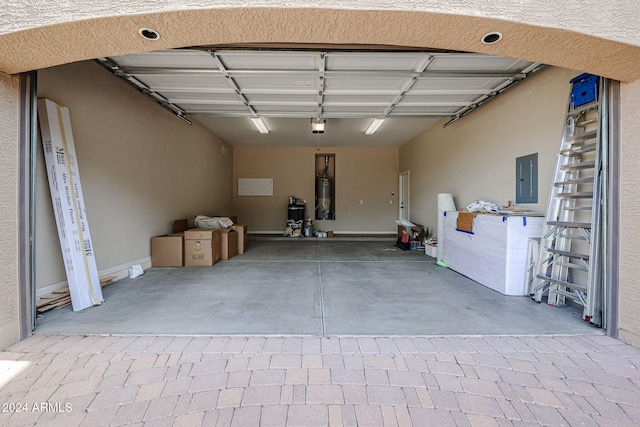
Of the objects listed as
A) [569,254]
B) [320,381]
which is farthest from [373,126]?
[320,381]

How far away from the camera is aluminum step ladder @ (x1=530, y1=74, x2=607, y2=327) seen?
2.60m

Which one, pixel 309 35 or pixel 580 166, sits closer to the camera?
pixel 309 35

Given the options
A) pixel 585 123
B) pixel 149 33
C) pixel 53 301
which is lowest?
pixel 53 301

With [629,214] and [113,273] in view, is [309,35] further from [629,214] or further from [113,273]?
[113,273]

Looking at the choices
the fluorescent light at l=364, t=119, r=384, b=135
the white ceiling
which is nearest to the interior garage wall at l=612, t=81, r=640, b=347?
the white ceiling

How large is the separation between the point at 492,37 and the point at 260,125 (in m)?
5.29

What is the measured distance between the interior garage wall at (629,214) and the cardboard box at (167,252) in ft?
17.7

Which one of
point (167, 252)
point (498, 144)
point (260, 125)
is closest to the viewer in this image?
point (498, 144)

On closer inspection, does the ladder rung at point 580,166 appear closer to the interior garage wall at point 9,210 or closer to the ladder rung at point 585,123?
the ladder rung at point 585,123

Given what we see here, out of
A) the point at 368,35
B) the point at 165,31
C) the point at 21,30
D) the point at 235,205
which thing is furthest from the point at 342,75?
the point at 235,205

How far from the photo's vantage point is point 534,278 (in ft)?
10.3

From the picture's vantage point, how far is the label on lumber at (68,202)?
2768 millimetres

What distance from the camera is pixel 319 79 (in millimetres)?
3711

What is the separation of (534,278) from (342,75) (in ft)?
11.1
